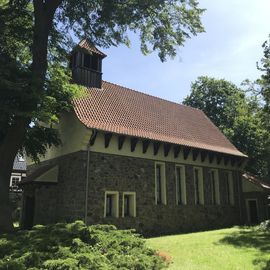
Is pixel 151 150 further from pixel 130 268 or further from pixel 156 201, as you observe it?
pixel 130 268

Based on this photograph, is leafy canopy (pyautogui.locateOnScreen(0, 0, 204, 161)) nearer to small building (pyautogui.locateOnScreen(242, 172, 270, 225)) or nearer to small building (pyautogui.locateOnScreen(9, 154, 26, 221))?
small building (pyautogui.locateOnScreen(9, 154, 26, 221))

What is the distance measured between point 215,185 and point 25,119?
14229mm

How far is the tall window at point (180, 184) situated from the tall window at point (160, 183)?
44.1 inches

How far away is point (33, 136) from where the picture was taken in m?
15.5

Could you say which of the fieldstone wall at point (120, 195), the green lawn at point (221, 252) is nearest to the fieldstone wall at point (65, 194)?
the fieldstone wall at point (120, 195)

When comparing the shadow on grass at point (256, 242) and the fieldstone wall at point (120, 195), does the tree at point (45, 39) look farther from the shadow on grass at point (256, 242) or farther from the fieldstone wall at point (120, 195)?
the shadow on grass at point (256, 242)

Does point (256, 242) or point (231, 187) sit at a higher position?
point (231, 187)

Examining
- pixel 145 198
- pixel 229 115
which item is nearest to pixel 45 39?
pixel 145 198

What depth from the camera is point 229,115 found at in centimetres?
3994

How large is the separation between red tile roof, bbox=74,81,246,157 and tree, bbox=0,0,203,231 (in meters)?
2.44

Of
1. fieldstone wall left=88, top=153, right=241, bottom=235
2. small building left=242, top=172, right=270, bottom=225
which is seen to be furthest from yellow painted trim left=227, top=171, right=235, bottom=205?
fieldstone wall left=88, top=153, right=241, bottom=235

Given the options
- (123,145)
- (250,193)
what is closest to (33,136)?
(123,145)

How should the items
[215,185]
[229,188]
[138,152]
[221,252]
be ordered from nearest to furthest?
[221,252] → [138,152] → [215,185] → [229,188]

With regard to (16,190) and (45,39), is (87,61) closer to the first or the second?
(45,39)
